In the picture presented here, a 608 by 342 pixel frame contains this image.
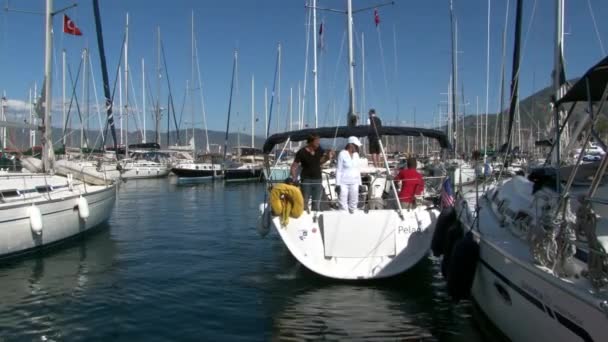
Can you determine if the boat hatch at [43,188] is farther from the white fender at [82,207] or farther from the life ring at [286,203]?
the life ring at [286,203]

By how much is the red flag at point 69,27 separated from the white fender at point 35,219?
838 cm

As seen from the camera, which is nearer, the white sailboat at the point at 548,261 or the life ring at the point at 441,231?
the white sailboat at the point at 548,261

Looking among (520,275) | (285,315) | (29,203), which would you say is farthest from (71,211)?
(520,275)

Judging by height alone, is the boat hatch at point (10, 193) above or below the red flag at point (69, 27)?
below

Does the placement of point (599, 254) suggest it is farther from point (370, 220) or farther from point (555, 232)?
point (370, 220)

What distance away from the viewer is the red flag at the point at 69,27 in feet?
55.9

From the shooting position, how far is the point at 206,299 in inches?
323

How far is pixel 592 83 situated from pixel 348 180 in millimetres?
4221

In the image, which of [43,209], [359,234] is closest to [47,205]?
[43,209]

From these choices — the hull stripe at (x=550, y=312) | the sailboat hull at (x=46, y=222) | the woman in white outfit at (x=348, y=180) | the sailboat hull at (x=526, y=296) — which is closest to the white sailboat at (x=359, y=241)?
the woman in white outfit at (x=348, y=180)

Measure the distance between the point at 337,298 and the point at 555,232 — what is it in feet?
12.5

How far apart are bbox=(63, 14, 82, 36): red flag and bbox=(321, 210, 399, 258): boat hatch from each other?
12939mm

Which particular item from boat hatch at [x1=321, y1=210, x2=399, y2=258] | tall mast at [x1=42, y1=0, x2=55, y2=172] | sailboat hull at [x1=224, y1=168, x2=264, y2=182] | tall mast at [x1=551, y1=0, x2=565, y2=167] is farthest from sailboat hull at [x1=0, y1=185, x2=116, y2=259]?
sailboat hull at [x1=224, y1=168, x2=264, y2=182]

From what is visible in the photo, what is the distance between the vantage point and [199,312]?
7.56 metres
